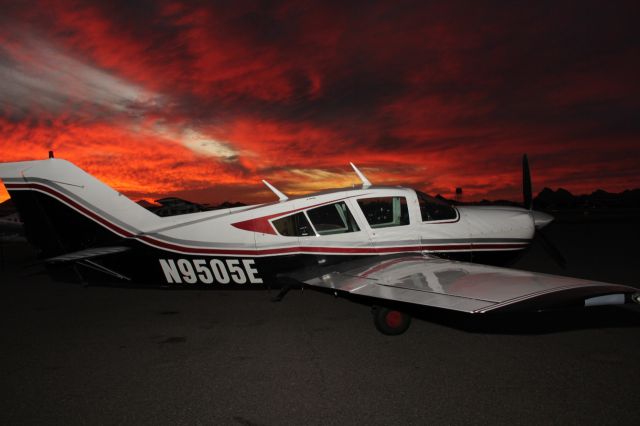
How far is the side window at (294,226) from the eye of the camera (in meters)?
6.38

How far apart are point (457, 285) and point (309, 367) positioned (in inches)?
76.9

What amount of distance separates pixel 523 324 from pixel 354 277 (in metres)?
2.55

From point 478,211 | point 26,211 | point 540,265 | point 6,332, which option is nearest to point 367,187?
point 478,211

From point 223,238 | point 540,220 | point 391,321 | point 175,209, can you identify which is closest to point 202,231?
point 223,238

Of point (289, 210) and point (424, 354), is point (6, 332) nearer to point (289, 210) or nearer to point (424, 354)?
point (289, 210)

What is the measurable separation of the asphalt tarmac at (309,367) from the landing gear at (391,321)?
0.18m

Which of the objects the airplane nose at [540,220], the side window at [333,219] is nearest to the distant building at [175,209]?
the side window at [333,219]

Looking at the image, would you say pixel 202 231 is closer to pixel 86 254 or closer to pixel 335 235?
pixel 86 254

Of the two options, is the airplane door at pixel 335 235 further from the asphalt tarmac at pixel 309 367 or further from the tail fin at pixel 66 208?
the tail fin at pixel 66 208

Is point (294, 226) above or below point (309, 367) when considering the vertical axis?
above

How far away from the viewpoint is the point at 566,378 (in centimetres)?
405

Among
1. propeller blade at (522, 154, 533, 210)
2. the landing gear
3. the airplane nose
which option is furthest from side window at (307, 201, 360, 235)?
propeller blade at (522, 154, 533, 210)

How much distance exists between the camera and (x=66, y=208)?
20.7 feet

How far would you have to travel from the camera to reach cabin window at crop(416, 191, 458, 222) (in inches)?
275
